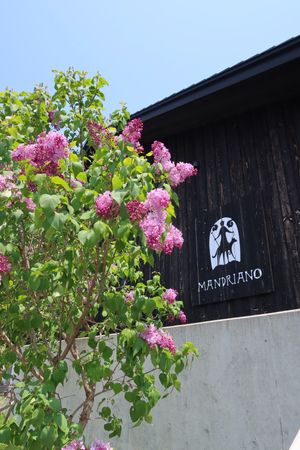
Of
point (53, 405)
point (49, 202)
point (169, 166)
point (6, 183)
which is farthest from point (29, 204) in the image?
point (53, 405)

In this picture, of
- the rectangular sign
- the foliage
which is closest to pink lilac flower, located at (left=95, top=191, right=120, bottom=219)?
the foliage

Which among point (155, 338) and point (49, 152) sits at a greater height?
point (49, 152)

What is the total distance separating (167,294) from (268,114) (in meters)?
3.92

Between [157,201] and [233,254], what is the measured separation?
368 centimetres

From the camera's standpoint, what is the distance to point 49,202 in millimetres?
2508

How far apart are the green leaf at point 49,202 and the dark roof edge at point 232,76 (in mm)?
4265

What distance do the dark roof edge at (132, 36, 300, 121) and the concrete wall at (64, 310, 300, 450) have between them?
11.5ft

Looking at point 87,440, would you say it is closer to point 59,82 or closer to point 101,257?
point 101,257

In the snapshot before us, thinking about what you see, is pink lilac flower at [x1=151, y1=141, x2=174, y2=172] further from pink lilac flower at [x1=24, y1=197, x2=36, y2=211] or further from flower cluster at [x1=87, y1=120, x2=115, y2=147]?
pink lilac flower at [x1=24, y1=197, x2=36, y2=211]

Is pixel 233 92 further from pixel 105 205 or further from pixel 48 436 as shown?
pixel 48 436

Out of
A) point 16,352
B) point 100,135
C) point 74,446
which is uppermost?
point 100,135

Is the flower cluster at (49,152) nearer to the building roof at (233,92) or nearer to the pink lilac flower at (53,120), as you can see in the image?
the pink lilac flower at (53,120)

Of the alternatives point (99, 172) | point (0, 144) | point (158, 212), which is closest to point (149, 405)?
point (158, 212)

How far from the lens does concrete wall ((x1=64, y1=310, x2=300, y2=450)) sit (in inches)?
142
